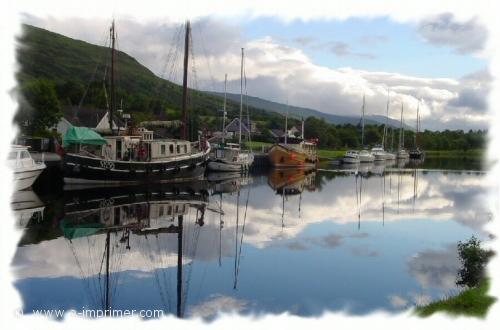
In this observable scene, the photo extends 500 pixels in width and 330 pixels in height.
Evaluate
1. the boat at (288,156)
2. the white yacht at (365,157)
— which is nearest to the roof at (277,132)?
the white yacht at (365,157)

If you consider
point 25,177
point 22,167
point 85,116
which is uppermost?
point 85,116

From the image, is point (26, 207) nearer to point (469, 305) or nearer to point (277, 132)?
point (469, 305)

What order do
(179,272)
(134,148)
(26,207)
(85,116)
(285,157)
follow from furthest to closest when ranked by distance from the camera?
1. (285,157)
2. (85,116)
3. (134,148)
4. (26,207)
5. (179,272)

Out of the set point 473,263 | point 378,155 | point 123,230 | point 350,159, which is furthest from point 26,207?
point 378,155

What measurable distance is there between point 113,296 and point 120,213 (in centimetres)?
1596

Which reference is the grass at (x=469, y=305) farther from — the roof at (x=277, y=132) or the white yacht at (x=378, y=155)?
the roof at (x=277, y=132)

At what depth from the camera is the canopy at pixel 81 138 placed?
45.3m

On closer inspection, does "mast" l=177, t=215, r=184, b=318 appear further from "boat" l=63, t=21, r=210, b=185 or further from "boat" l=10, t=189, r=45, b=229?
"boat" l=63, t=21, r=210, b=185

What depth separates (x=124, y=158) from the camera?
4791 cm

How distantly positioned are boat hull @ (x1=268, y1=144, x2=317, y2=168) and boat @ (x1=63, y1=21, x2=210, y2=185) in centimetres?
3581

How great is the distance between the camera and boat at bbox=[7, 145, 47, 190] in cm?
3669

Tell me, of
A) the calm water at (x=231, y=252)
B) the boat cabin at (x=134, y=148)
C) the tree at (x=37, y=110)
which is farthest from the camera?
the tree at (x=37, y=110)

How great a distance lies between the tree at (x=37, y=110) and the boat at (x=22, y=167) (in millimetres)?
26016

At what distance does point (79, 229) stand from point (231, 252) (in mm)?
8350
